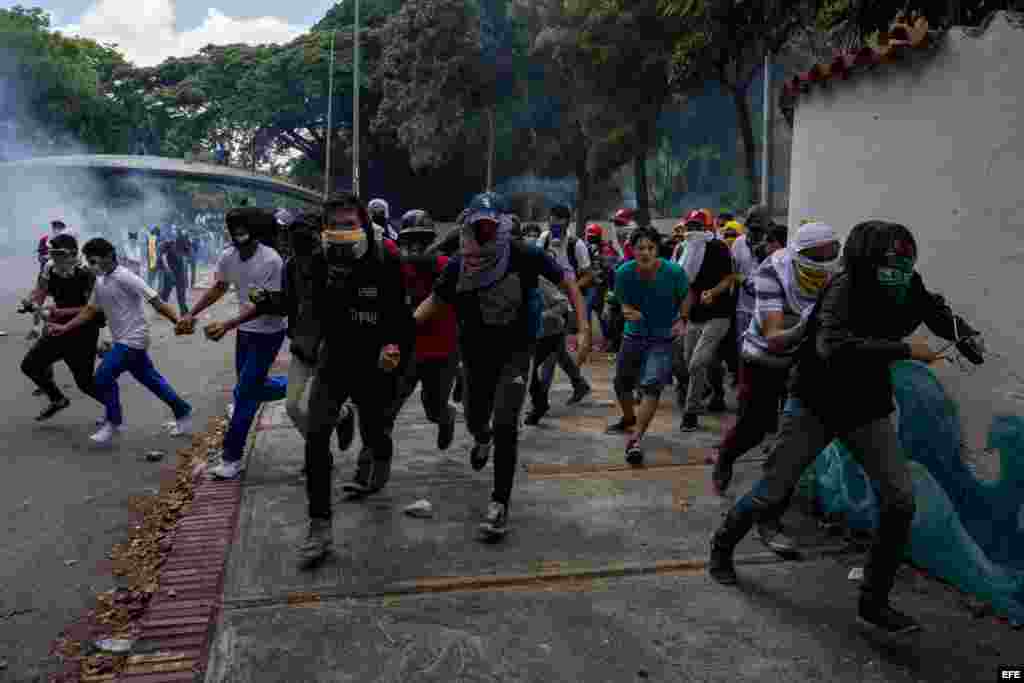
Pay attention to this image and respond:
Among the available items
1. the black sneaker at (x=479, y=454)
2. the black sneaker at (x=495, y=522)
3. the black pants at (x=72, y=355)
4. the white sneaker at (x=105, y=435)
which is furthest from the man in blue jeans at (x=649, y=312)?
the black pants at (x=72, y=355)

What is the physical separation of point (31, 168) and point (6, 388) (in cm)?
2963

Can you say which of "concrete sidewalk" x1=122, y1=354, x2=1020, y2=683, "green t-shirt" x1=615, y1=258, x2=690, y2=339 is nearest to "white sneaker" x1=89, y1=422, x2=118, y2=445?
"concrete sidewalk" x1=122, y1=354, x2=1020, y2=683

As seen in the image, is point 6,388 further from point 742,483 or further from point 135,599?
point 742,483

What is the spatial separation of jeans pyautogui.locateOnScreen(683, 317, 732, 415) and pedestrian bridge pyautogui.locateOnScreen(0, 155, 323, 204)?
31793mm

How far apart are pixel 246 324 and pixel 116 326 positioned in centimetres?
169

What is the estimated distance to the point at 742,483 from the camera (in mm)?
6008

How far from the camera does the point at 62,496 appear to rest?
5902 mm

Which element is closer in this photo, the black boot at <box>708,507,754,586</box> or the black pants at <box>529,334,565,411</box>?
the black boot at <box>708,507,754,586</box>

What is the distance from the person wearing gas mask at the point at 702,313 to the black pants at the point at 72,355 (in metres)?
4.80

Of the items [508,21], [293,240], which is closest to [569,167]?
[508,21]

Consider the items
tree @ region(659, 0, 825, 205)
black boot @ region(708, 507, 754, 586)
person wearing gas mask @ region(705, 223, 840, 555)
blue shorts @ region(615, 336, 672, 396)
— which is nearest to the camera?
black boot @ region(708, 507, 754, 586)

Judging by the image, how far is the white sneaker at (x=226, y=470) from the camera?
6062 millimetres

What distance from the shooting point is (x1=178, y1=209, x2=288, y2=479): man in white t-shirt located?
613 centimetres

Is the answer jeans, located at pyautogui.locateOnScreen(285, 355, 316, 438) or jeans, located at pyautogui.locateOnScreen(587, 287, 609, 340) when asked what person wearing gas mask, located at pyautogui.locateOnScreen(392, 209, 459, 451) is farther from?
jeans, located at pyautogui.locateOnScreen(587, 287, 609, 340)
